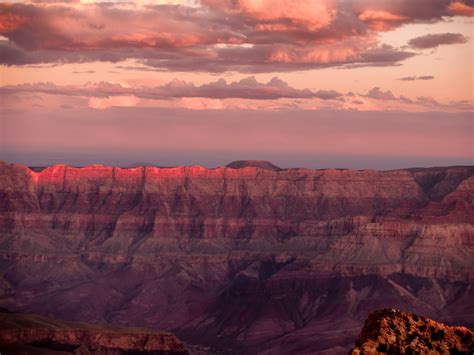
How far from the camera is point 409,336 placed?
36.6m

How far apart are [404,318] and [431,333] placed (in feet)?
3.14

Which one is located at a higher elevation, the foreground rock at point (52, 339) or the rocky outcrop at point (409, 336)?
the rocky outcrop at point (409, 336)

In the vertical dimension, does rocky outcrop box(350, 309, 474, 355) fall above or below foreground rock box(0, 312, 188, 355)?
above

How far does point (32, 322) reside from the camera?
19512 centimetres

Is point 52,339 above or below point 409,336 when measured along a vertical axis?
below

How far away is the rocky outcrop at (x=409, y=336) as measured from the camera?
3594 centimetres

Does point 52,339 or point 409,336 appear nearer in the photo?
point 409,336

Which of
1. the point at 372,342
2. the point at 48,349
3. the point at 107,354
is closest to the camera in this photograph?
the point at 372,342

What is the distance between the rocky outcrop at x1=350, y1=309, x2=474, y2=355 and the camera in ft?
118

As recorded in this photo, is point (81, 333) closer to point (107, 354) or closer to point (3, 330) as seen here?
point (107, 354)

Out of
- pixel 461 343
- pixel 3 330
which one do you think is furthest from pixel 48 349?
pixel 461 343

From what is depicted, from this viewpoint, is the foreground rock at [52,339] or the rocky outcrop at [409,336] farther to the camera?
the foreground rock at [52,339]

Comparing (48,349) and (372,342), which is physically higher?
(372,342)

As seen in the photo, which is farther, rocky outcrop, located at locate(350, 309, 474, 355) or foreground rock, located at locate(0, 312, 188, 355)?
foreground rock, located at locate(0, 312, 188, 355)
